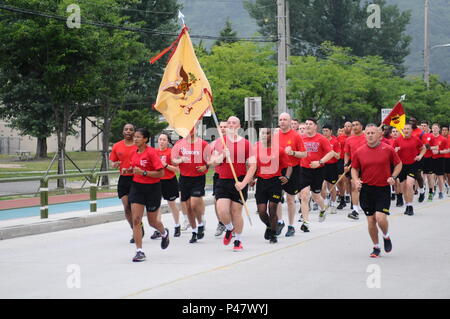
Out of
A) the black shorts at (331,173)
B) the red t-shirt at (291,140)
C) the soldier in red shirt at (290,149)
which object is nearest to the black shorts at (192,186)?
the soldier in red shirt at (290,149)

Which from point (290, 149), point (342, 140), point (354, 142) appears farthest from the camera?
point (342, 140)

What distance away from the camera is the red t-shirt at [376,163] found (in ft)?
35.4

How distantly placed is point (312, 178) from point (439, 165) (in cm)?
767

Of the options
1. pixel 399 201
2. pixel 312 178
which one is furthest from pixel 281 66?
pixel 312 178

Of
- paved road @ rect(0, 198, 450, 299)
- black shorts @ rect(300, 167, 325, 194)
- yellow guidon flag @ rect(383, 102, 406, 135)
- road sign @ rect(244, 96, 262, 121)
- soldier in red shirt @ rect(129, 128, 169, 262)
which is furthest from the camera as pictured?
road sign @ rect(244, 96, 262, 121)

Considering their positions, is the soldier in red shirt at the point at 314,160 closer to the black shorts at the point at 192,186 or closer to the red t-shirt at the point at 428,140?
the black shorts at the point at 192,186

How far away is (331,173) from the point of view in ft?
59.5

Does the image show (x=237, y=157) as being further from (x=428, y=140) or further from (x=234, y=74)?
(x=234, y=74)

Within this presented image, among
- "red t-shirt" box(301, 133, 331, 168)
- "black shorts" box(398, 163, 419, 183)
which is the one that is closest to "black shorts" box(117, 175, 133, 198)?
"red t-shirt" box(301, 133, 331, 168)

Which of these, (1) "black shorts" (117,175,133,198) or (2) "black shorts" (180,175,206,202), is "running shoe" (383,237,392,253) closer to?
(2) "black shorts" (180,175,206,202)

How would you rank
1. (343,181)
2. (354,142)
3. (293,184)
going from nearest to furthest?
1. (293,184)
2. (354,142)
3. (343,181)

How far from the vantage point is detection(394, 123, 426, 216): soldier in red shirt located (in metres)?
17.6

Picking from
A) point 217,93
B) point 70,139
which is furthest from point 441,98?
point 70,139

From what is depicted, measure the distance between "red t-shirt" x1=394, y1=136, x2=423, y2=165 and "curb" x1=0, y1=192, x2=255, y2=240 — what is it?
22.2 feet
